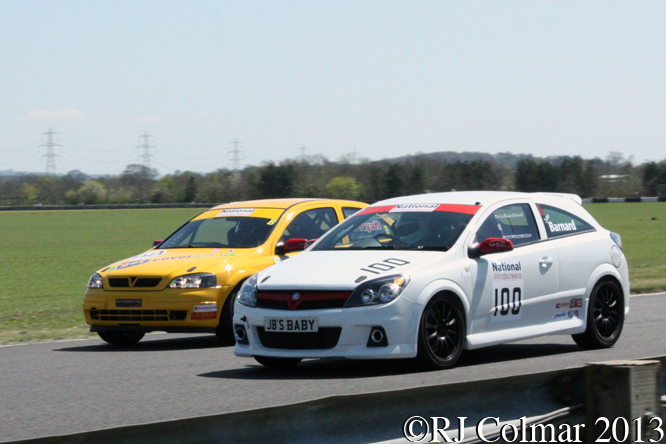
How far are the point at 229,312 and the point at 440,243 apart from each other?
291 centimetres

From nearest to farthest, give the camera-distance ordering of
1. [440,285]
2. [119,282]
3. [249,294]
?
[440,285]
[249,294]
[119,282]

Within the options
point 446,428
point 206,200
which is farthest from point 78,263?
point 206,200

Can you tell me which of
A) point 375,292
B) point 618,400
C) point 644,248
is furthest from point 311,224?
point 644,248

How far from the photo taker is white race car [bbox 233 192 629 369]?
7242mm

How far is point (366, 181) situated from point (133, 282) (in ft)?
400

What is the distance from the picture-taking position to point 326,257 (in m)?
8.05

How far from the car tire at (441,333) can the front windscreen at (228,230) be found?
12.5ft

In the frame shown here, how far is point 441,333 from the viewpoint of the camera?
7559 mm

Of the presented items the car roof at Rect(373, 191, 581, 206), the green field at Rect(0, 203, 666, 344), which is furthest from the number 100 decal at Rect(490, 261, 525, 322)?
the green field at Rect(0, 203, 666, 344)

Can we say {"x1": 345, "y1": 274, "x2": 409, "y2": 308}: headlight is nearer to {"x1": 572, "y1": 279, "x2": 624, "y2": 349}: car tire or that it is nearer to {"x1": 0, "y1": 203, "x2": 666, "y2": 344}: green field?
{"x1": 572, "y1": 279, "x2": 624, "y2": 349}: car tire

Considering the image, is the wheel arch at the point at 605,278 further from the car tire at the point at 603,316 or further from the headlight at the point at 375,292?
the headlight at the point at 375,292

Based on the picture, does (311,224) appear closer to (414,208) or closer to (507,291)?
(414,208)

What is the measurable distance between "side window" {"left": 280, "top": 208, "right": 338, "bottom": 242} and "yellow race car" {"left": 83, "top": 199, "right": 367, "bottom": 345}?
14 mm

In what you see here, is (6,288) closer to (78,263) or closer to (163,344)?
(78,263)
